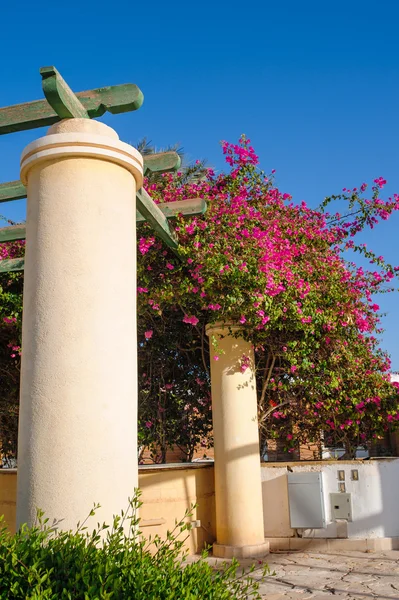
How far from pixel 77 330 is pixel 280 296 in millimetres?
3965

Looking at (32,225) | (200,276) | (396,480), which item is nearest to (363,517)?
(396,480)

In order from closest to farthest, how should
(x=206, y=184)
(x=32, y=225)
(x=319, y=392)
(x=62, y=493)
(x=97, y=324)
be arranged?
(x=62, y=493), (x=97, y=324), (x=32, y=225), (x=206, y=184), (x=319, y=392)

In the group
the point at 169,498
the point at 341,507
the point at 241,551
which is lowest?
the point at 241,551

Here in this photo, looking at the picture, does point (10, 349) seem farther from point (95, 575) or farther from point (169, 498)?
point (95, 575)

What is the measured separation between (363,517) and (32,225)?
19.3 feet

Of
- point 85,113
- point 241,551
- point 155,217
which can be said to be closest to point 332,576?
point 241,551

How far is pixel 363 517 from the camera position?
24.8 ft

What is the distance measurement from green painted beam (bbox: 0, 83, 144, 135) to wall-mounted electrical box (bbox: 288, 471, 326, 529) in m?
5.33

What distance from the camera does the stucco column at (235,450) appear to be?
7.30m

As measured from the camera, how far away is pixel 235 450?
296 inches

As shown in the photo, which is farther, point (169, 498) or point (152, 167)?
point (169, 498)

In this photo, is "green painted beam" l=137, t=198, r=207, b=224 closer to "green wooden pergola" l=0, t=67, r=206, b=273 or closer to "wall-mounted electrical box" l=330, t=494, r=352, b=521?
"green wooden pergola" l=0, t=67, r=206, b=273

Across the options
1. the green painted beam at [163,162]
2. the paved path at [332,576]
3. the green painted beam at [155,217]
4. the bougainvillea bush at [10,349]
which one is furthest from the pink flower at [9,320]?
the paved path at [332,576]

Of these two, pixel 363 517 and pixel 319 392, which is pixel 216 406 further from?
pixel 363 517
